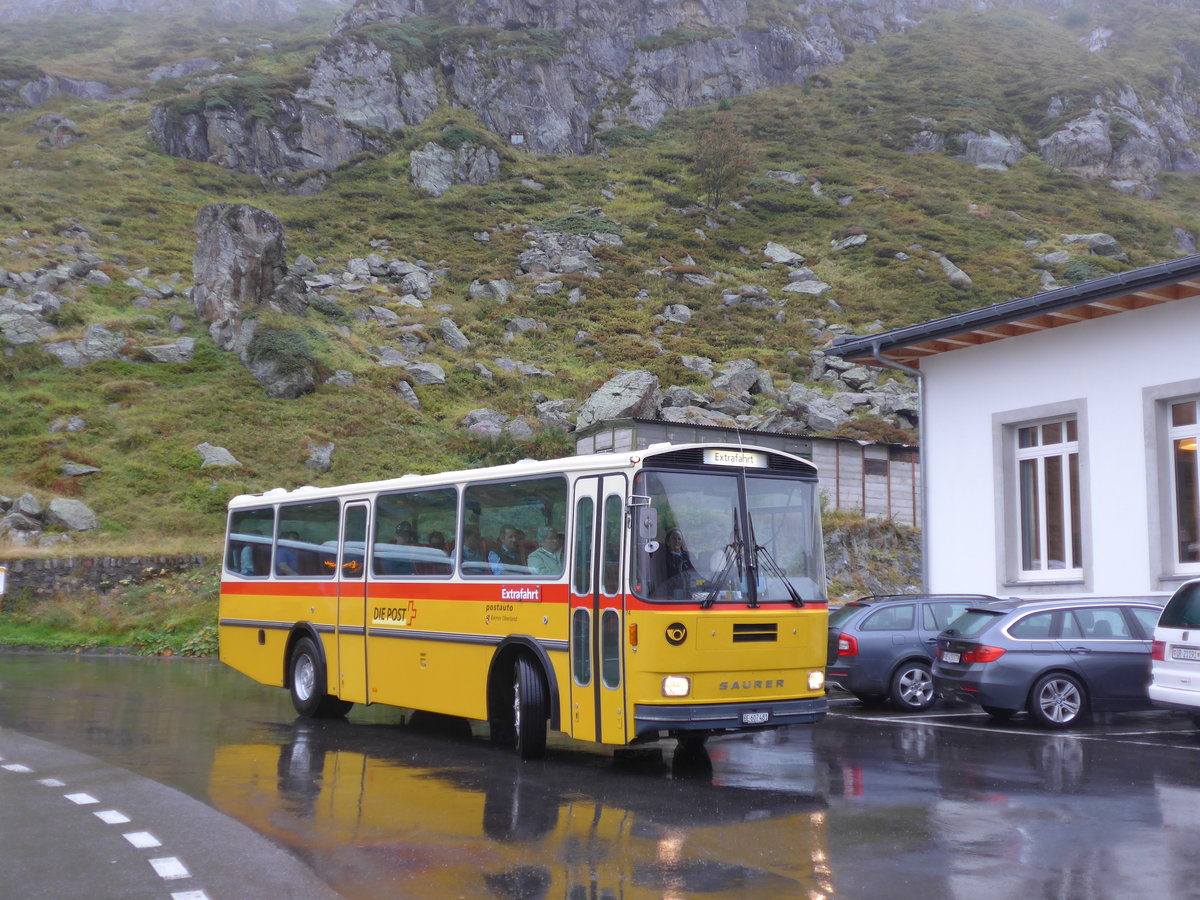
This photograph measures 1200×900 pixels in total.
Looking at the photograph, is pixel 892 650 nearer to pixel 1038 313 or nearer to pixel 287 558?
pixel 1038 313

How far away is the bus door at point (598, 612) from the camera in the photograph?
959 centimetres

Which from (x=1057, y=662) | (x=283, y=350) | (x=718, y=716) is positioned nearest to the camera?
(x=718, y=716)

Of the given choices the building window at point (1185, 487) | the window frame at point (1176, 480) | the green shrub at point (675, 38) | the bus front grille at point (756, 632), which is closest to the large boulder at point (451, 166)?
the green shrub at point (675, 38)

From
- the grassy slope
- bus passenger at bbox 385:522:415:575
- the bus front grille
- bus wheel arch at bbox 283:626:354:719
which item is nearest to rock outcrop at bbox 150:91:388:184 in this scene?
the grassy slope

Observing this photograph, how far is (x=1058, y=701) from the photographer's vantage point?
12883mm

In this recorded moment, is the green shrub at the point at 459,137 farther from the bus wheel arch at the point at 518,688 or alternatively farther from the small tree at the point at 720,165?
the bus wheel arch at the point at 518,688

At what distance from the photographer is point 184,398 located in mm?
38000

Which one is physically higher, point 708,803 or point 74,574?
point 74,574

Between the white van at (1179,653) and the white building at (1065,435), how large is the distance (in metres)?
4.02

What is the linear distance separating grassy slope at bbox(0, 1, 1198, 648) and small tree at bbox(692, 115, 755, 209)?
5.40 feet

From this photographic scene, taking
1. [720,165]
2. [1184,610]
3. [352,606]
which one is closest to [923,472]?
[1184,610]

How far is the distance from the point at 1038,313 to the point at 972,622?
5.10m

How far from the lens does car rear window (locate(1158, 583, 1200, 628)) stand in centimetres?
1102

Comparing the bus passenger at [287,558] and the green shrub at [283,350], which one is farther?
the green shrub at [283,350]
